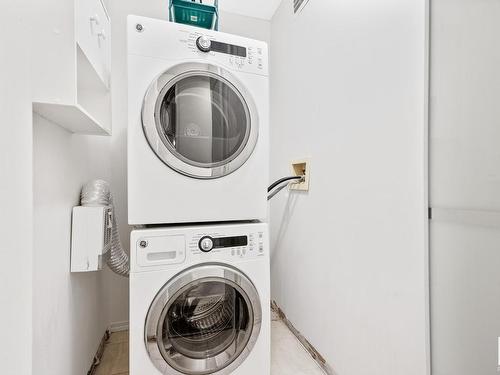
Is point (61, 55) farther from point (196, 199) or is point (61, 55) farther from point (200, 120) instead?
point (196, 199)

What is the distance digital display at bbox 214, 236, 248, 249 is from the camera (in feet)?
4.02

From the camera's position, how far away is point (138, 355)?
3.65 feet

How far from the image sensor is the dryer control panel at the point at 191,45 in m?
1.18

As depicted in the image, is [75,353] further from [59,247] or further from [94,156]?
[94,156]

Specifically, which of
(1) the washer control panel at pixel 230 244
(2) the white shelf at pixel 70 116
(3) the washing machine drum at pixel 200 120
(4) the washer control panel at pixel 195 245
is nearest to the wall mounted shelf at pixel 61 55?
(2) the white shelf at pixel 70 116

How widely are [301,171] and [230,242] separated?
746 mm

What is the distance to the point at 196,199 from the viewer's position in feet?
4.07

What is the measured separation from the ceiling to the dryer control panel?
1.02m

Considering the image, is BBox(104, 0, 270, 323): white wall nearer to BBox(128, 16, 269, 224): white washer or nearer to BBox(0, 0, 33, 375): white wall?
BBox(128, 16, 269, 224): white washer

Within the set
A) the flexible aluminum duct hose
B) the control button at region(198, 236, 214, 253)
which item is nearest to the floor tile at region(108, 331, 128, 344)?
the flexible aluminum duct hose

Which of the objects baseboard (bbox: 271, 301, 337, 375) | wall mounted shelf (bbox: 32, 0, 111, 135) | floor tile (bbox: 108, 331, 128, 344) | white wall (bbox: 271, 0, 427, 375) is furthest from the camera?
floor tile (bbox: 108, 331, 128, 344)

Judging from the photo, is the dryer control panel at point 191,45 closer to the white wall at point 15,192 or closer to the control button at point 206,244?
the white wall at point 15,192

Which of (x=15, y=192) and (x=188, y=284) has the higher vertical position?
(x=15, y=192)

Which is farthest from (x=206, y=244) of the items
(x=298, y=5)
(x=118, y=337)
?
(x=298, y=5)
